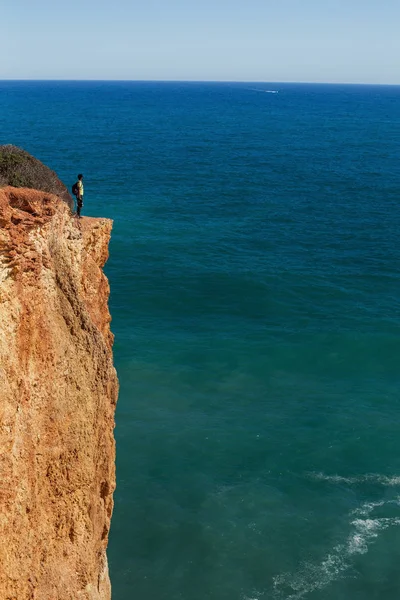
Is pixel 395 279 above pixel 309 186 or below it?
below

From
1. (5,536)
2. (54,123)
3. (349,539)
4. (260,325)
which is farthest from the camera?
(54,123)

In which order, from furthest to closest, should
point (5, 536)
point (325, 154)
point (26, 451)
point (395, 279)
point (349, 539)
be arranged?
point (325, 154) → point (395, 279) → point (349, 539) → point (26, 451) → point (5, 536)

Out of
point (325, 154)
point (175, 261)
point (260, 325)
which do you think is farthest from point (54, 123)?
point (260, 325)

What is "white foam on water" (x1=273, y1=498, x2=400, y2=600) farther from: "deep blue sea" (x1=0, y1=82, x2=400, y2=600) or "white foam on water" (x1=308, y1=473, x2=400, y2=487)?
"white foam on water" (x1=308, y1=473, x2=400, y2=487)

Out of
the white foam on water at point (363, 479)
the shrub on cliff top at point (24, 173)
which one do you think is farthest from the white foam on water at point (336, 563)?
the shrub on cliff top at point (24, 173)

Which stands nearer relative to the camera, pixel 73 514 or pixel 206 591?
pixel 73 514

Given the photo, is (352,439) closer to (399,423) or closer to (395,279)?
(399,423)

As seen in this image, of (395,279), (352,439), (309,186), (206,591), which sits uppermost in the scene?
(309,186)

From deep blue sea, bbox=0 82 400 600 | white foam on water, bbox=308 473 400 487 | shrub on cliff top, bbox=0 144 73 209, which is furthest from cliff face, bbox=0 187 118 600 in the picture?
white foam on water, bbox=308 473 400 487
